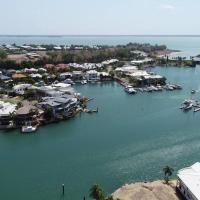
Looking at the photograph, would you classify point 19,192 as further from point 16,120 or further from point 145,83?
point 145,83

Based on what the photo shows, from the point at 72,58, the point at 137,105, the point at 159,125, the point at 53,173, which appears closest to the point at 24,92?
the point at 137,105

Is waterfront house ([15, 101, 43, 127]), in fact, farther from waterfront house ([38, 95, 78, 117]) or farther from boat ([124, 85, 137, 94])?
boat ([124, 85, 137, 94])

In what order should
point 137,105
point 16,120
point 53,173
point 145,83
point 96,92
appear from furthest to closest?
point 145,83
point 96,92
point 137,105
point 16,120
point 53,173

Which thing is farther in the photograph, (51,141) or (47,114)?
(47,114)

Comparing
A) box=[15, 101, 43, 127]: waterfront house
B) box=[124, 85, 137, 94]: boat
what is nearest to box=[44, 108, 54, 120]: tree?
box=[15, 101, 43, 127]: waterfront house

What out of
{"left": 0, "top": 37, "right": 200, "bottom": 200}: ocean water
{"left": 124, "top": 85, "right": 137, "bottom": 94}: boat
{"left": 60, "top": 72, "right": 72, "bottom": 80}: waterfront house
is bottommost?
{"left": 0, "top": 37, "right": 200, "bottom": 200}: ocean water

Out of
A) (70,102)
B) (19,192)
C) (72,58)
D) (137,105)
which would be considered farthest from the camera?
(72,58)

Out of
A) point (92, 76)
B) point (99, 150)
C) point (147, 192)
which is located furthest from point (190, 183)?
point (92, 76)

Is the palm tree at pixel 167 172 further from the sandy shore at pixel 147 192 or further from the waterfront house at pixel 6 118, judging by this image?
the waterfront house at pixel 6 118
